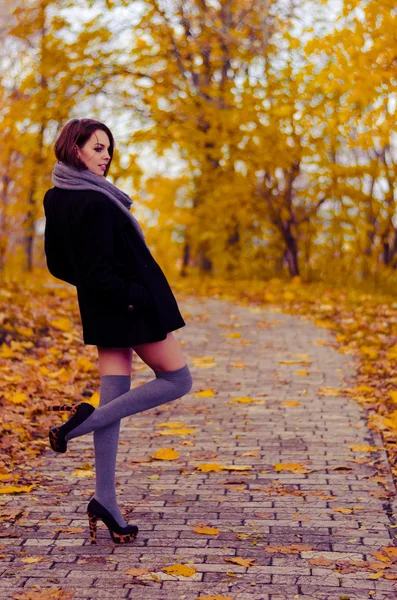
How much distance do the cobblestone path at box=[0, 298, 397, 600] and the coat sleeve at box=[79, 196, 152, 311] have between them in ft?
3.57

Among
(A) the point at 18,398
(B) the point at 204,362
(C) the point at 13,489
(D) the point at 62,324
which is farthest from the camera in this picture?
(D) the point at 62,324

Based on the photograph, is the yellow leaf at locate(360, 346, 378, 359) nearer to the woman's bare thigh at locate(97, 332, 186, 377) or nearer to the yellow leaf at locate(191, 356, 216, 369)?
the yellow leaf at locate(191, 356, 216, 369)

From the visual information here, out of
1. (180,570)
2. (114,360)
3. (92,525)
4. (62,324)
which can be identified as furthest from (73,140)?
(62,324)

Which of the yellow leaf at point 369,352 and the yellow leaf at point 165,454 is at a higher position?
the yellow leaf at point 369,352

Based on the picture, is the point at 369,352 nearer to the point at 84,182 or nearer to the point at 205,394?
the point at 205,394

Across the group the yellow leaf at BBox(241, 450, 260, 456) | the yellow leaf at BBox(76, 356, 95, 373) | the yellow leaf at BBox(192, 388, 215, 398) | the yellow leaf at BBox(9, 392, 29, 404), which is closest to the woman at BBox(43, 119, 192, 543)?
the yellow leaf at BBox(241, 450, 260, 456)

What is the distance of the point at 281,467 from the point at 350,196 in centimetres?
948

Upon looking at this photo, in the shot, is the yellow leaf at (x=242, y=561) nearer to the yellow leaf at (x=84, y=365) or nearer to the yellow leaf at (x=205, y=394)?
the yellow leaf at (x=205, y=394)

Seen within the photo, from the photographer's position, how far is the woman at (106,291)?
3.52 meters

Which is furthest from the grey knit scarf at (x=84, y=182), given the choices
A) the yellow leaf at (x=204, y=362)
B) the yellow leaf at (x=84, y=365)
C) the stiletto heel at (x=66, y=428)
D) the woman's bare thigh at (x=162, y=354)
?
the yellow leaf at (x=204, y=362)

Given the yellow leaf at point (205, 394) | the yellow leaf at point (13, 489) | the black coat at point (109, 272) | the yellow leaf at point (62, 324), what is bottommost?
the yellow leaf at point (13, 489)

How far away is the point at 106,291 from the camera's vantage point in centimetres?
351

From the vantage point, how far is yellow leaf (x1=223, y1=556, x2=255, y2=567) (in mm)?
3527

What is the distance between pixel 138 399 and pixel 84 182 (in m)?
0.93
